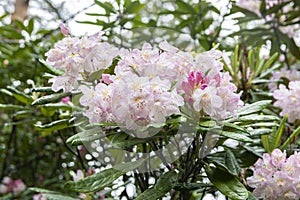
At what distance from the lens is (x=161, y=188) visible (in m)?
0.89

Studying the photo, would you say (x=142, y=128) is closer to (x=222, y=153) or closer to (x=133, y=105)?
(x=133, y=105)

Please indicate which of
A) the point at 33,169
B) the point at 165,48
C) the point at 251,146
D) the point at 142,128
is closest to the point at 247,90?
the point at 251,146

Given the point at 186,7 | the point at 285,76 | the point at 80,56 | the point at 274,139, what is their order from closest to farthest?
the point at 80,56
the point at 274,139
the point at 285,76
the point at 186,7

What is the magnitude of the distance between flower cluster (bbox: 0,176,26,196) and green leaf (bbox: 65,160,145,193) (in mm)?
1414

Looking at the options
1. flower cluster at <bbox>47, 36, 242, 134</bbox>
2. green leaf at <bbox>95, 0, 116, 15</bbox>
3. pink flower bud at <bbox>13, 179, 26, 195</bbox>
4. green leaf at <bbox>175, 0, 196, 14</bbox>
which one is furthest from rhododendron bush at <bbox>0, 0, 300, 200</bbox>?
pink flower bud at <bbox>13, 179, 26, 195</bbox>

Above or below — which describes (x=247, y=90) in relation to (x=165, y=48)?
below

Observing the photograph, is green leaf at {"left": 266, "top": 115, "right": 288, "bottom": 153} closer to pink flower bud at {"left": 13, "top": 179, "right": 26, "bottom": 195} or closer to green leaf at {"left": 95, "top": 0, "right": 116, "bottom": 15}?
green leaf at {"left": 95, "top": 0, "right": 116, "bottom": 15}

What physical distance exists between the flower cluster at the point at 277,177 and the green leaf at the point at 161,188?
0.20 meters

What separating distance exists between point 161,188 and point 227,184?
0.13 metres

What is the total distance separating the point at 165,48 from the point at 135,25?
0.78 meters

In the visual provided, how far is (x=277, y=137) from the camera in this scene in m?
1.13

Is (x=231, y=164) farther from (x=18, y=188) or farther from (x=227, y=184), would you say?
(x=18, y=188)

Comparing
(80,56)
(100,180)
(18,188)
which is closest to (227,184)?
(100,180)

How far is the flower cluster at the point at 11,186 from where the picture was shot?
2227mm
